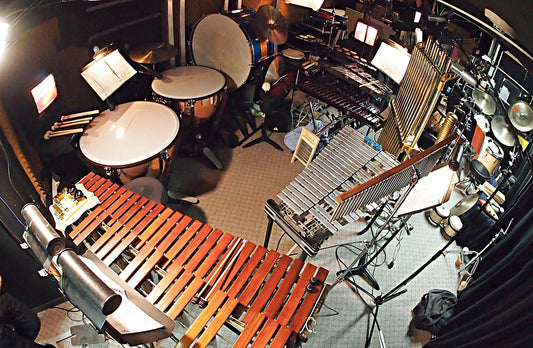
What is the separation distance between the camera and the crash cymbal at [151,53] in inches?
142

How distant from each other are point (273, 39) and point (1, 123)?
116 inches

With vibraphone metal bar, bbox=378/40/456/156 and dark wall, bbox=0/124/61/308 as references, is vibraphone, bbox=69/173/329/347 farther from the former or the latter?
vibraphone metal bar, bbox=378/40/456/156

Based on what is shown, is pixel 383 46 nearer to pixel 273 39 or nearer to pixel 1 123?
pixel 273 39

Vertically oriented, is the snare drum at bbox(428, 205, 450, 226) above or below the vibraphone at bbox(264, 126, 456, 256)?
below

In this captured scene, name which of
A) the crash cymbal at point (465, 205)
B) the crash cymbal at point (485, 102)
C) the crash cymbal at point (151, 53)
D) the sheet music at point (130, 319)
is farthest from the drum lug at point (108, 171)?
the crash cymbal at point (485, 102)

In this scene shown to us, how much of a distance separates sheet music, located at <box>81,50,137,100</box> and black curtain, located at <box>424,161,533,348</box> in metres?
3.32

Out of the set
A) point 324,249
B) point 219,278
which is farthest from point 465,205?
point 219,278

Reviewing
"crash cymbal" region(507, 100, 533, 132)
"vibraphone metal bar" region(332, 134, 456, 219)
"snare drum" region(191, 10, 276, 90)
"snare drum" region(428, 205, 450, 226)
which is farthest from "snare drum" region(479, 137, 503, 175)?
"snare drum" region(191, 10, 276, 90)

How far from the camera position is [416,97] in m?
3.10

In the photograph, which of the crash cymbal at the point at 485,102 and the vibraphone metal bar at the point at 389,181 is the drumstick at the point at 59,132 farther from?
the crash cymbal at the point at 485,102

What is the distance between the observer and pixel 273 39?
4305 mm

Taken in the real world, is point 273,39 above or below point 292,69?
above

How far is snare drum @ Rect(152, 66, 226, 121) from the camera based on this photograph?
3830mm

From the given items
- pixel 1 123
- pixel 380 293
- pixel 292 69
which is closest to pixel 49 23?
pixel 1 123
